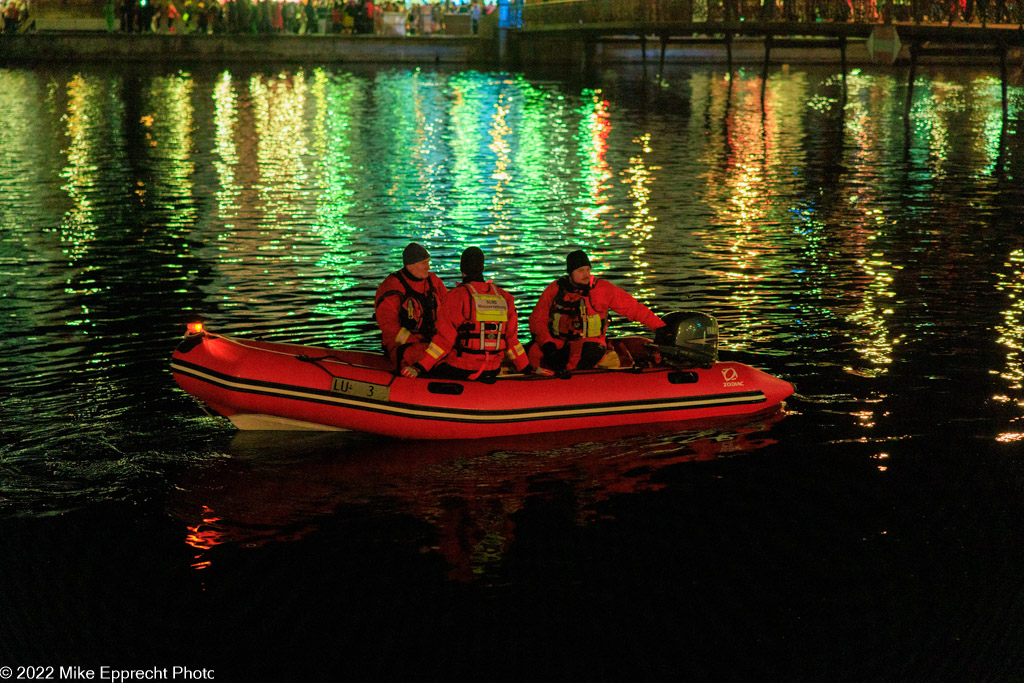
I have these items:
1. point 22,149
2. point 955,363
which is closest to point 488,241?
point 955,363

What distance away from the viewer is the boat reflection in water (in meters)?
7.06

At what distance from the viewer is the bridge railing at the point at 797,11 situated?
99.7ft

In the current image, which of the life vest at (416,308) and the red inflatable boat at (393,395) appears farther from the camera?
the life vest at (416,308)

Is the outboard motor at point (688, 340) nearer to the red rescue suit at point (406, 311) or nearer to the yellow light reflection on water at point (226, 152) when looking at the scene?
the red rescue suit at point (406, 311)

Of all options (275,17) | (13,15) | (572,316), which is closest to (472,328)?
(572,316)

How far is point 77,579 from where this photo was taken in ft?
21.0

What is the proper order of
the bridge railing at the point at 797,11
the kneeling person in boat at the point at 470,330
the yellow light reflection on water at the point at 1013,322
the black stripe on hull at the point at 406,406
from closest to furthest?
the black stripe on hull at the point at 406,406
the kneeling person in boat at the point at 470,330
the yellow light reflection on water at the point at 1013,322
the bridge railing at the point at 797,11

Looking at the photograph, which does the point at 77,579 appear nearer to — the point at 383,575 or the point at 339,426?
the point at 383,575

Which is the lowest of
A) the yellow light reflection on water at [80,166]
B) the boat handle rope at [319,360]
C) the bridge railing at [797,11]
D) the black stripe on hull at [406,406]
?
the black stripe on hull at [406,406]

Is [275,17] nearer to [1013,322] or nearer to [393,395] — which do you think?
[1013,322]

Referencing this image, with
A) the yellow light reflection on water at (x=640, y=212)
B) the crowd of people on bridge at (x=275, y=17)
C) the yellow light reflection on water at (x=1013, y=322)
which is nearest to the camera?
the yellow light reflection on water at (x=1013, y=322)

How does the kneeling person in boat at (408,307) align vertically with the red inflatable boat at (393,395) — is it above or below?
above

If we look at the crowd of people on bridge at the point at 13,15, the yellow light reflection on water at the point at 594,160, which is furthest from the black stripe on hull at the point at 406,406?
the crowd of people on bridge at the point at 13,15

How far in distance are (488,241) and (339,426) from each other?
7891 millimetres
